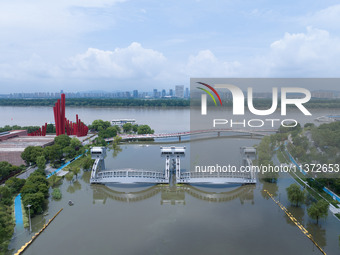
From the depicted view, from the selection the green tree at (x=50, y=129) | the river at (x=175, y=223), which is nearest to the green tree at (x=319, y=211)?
the river at (x=175, y=223)

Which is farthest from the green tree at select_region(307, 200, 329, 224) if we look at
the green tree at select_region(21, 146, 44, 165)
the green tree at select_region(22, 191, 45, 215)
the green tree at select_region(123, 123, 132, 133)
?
the green tree at select_region(123, 123, 132, 133)

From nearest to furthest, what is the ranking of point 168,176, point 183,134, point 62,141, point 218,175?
point 218,175 → point 168,176 → point 62,141 → point 183,134

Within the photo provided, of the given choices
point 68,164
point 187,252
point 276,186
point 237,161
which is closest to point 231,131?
point 237,161

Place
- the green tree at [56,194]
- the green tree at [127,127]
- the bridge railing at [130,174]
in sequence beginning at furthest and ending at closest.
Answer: the green tree at [127,127]
the bridge railing at [130,174]
the green tree at [56,194]

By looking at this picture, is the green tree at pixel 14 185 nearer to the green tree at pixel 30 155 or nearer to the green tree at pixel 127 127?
the green tree at pixel 30 155

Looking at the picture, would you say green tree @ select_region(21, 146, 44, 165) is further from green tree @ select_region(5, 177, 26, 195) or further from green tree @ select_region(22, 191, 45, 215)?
green tree @ select_region(22, 191, 45, 215)

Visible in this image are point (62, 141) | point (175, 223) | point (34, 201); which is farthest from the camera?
point (62, 141)

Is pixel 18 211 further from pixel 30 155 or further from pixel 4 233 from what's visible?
pixel 30 155

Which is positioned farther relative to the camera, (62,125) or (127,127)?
(127,127)

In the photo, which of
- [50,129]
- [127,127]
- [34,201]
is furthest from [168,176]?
[50,129]
